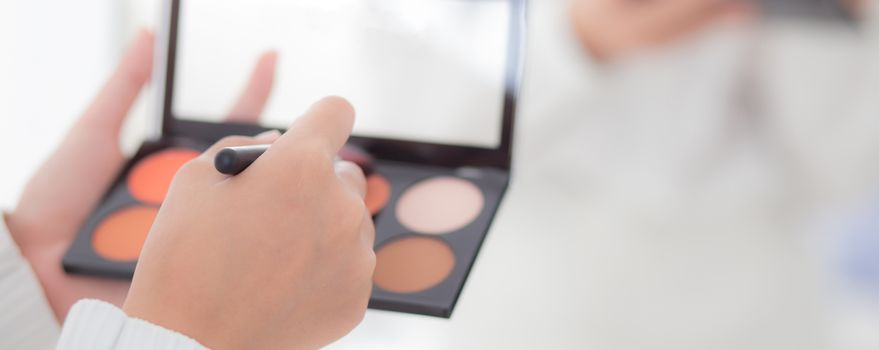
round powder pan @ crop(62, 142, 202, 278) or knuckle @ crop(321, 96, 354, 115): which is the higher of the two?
knuckle @ crop(321, 96, 354, 115)

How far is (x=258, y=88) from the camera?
58cm

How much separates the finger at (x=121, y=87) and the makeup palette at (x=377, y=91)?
1.5 inches

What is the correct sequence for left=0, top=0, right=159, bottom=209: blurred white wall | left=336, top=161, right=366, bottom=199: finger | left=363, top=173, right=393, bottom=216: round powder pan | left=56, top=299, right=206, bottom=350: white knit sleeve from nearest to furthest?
1. left=56, top=299, right=206, bottom=350: white knit sleeve
2. left=336, top=161, right=366, bottom=199: finger
3. left=363, top=173, right=393, bottom=216: round powder pan
4. left=0, top=0, right=159, bottom=209: blurred white wall

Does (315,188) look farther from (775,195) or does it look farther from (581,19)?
(775,195)

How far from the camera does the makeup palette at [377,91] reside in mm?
542

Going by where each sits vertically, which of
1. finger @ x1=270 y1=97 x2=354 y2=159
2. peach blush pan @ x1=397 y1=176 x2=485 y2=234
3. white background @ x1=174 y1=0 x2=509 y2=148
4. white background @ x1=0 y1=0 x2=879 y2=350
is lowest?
white background @ x1=0 y1=0 x2=879 y2=350

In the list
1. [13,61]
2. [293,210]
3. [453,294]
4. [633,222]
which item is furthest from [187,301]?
[633,222]

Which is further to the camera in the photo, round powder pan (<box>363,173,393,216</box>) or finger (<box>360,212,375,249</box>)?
round powder pan (<box>363,173,393,216</box>)

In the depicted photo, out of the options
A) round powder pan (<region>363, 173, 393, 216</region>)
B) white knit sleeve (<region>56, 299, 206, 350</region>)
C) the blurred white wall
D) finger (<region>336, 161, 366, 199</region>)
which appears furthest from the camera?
the blurred white wall

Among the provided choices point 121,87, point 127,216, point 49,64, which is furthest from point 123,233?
point 49,64

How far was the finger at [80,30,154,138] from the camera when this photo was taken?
0.61 metres

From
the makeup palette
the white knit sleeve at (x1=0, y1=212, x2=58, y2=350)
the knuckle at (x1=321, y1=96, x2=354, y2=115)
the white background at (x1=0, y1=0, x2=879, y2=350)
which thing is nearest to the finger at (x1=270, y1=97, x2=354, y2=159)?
the knuckle at (x1=321, y1=96, x2=354, y2=115)

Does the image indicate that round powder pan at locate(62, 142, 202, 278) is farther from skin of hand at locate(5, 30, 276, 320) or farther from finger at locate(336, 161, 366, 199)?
finger at locate(336, 161, 366, 199)

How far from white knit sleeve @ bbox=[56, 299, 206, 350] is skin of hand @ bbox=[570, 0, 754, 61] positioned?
2.20 feet
